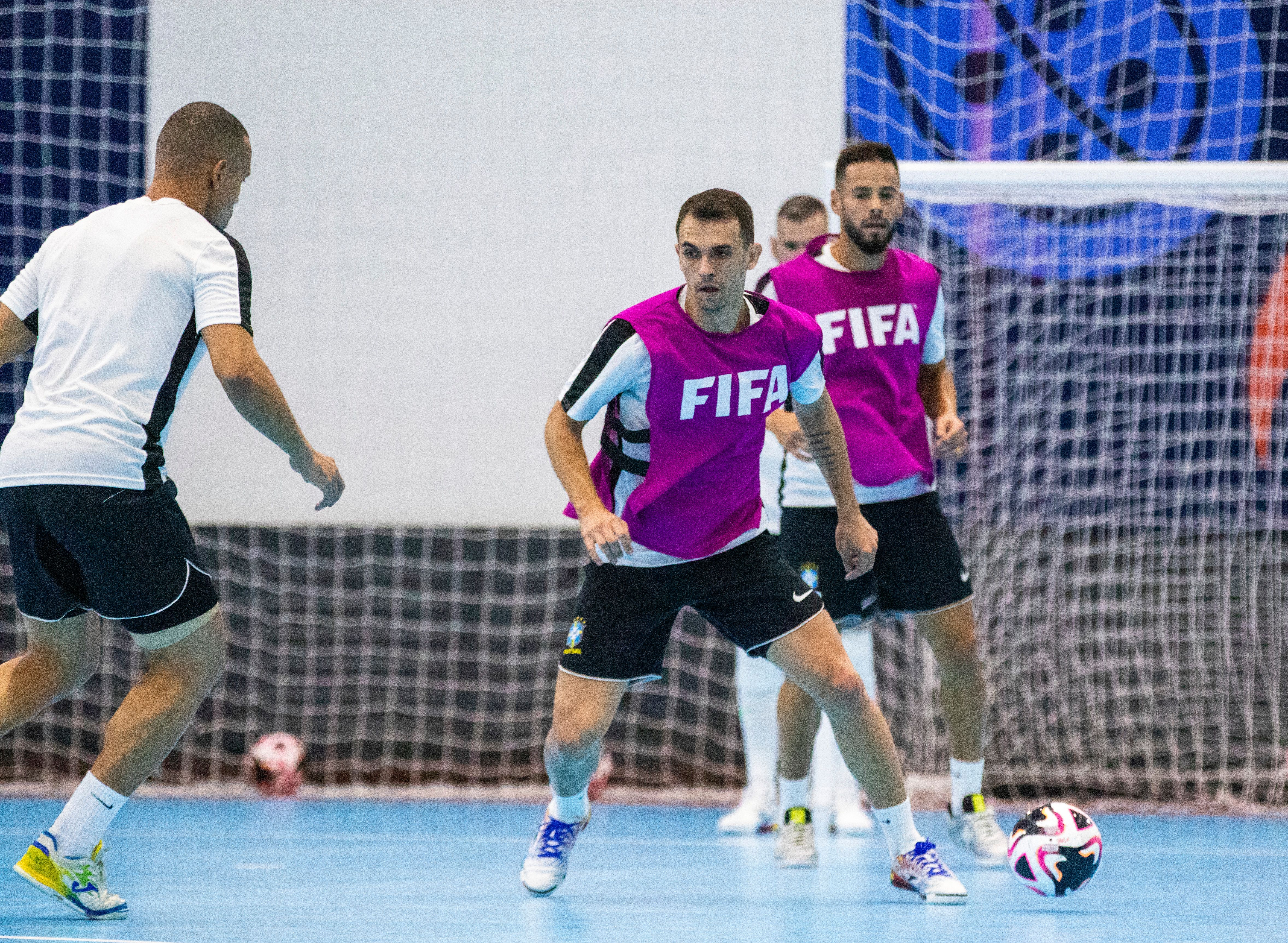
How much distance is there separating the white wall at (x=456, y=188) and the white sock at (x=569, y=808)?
330 cm

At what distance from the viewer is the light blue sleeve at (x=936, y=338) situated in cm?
474

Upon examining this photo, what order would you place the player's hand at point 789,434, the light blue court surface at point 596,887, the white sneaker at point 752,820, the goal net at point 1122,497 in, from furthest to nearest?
the goal net at point 1122,497
the white sneaker at point 752,820
the player's hand at point 789,434
the light blue court surface at point 596,887

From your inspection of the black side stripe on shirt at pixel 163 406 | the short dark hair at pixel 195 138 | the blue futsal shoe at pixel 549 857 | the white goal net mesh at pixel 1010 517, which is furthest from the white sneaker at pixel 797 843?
the short dark hair at pixel 195 138

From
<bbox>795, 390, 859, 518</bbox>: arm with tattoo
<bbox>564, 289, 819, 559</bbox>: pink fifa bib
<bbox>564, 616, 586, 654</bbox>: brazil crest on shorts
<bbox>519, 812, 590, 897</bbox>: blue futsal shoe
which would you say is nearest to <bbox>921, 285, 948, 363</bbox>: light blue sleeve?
<bbox>795, 390, 859, 518</bbox>: arm with tattoo

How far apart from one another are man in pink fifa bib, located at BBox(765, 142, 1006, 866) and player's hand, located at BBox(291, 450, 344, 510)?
1.49m

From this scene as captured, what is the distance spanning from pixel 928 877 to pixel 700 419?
1305 mm

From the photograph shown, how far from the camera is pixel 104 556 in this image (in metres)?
3.39

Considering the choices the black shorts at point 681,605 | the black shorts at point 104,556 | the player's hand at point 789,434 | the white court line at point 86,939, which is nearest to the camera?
the white court line at point 86,939

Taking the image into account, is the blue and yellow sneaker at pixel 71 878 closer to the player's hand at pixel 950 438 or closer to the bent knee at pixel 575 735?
the bent knee at pixel 575 735

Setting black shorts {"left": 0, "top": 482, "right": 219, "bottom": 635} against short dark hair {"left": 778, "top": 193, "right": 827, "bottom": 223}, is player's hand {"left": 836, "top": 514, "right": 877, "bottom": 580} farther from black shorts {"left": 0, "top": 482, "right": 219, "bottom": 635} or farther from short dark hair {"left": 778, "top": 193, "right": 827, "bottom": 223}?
short dark hair {"left": 778, "top": 193, "right": 827, "bottom": 223}

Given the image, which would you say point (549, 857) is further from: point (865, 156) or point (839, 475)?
point (865, 156)

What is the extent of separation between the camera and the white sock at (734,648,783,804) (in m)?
5.88

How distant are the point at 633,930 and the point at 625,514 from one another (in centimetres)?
100

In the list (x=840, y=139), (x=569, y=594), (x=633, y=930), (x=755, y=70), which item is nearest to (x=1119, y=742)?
(x=569, y=594)
